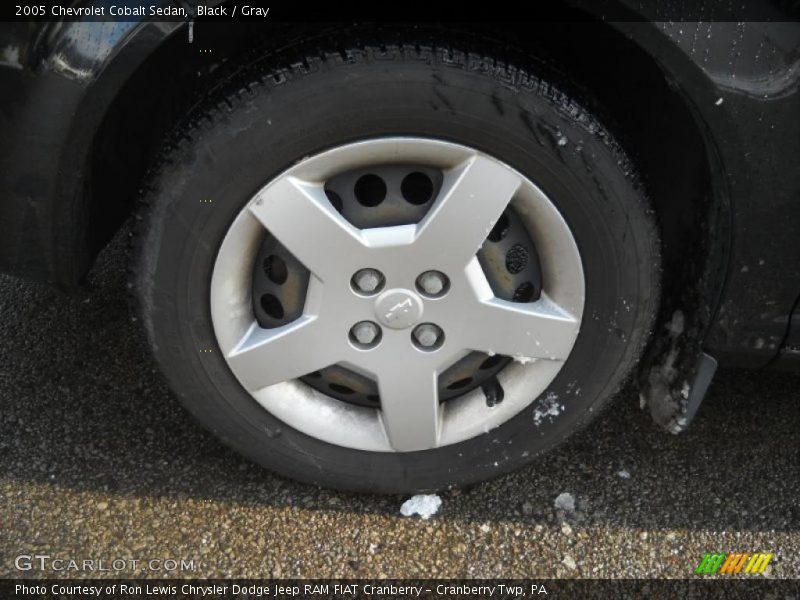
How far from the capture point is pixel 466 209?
1646 millimetres

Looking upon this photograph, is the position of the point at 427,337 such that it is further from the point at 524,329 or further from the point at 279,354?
the point at 279,354

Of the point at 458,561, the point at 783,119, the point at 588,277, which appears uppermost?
the point at 783,119

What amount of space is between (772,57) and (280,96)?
3.11 ft

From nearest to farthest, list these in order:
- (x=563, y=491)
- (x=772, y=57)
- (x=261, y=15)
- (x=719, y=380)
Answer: (x=772, y=57) < (x=261, y=15) < (x=563, y=491) < (x=719, y=380)

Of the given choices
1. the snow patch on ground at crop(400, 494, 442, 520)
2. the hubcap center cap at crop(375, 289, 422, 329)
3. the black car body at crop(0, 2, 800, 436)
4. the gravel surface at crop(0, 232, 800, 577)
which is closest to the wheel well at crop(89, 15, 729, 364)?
the black car body at crop(0, 2, 800, 436)

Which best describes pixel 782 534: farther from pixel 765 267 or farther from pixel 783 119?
pixel 783 119

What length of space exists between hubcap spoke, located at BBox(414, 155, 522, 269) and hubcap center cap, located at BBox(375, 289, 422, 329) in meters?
0.10

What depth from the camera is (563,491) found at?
82.9 inches

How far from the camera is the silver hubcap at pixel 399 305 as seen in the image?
5.39ft

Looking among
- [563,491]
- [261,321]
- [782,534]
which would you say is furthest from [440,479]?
[782,534]

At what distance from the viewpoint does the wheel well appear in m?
1.62

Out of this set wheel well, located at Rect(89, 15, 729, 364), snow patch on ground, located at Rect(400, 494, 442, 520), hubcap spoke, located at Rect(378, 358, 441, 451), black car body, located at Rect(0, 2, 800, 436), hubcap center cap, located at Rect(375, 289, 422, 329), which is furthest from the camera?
snow patch on ground, located at Rect(400, 494, 442, 520)

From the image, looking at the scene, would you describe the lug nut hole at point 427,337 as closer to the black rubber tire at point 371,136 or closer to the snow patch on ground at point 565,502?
the black rubber tire at point 371,136

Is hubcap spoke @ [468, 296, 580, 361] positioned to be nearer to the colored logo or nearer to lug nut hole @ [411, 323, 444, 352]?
lug nut hole @ [411, 323, 444, 352]
